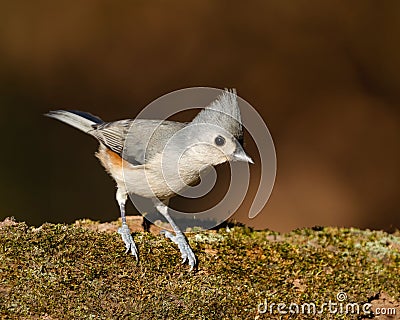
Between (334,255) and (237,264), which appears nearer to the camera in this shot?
(237,264)

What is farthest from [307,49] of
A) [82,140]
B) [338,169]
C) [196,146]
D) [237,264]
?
[237,264]

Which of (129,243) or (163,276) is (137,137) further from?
(163,276)

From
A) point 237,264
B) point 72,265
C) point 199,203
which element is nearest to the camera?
point 72,265

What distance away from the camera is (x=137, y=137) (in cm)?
309

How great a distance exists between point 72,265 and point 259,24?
4.08 m

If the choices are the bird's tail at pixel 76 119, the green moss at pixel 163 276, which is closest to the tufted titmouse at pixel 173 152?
the green moss at pixel 163 276

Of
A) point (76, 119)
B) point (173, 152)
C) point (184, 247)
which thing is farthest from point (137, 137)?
point (184, 247)

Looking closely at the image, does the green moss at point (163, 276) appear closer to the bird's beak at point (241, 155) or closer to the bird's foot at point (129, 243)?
the bird's foot at point (129, 243)

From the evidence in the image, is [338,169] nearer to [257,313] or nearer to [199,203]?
[199,203]

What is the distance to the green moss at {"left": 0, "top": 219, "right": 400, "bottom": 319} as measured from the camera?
7.17 feet

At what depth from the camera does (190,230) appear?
3043mm

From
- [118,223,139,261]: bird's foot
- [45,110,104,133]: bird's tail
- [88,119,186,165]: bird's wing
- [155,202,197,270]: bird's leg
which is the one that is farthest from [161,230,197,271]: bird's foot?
[45,110,104,133]: bird's tail

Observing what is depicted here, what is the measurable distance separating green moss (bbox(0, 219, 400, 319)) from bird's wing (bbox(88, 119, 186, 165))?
499mm

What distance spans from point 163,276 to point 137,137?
0.92 meters
